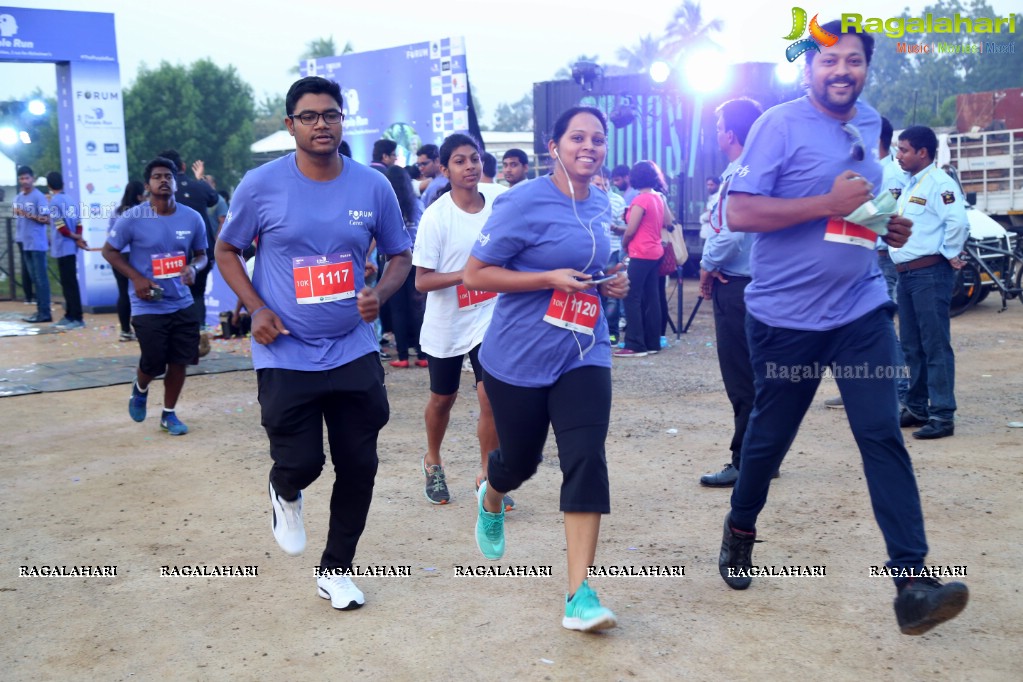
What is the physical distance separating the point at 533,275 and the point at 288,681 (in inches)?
66.5

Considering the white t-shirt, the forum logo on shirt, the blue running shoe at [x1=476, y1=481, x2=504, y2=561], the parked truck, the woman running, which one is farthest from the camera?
the parked truck

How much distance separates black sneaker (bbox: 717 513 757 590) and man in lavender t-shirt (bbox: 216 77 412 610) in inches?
59.6

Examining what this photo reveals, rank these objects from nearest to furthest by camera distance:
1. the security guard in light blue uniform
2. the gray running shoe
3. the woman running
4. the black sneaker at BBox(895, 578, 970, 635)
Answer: the black sneaker at BBox(895, 578, 970, 635) < the woman running < the gray running shoe < the security guard in light blue uniform

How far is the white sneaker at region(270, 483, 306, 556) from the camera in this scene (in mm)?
4234

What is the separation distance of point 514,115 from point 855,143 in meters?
139

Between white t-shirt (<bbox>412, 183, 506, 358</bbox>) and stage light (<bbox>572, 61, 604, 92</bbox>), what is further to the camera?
stage light (<bbox>572, 61, 604, 92</bbox>)

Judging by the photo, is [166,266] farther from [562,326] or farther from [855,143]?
[855,143]

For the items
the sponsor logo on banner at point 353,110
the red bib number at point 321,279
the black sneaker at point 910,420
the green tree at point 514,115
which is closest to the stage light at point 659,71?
the sponsor logo on banner at point 353,110

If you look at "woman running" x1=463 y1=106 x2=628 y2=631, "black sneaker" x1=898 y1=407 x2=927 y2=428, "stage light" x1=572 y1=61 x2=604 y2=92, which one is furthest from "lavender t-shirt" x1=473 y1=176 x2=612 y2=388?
"stage light" x1=572 y1=61 x2=604 y2=92

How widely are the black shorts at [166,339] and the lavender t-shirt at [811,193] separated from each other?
15.9 ft

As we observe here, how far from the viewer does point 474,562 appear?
184 inches

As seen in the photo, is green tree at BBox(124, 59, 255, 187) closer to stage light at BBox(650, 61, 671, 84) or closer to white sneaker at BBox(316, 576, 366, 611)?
stage light at BBox(650, 61, 671, 84)

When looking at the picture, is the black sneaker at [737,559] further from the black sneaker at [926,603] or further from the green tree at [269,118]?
the green tree at [269,118]

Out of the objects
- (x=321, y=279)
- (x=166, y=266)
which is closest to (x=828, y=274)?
(x=321, y=279)
